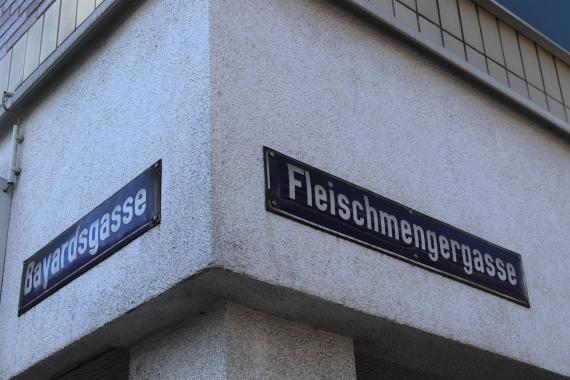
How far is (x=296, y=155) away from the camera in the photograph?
4598 mm

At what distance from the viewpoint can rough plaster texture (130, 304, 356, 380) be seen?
404 centimetres

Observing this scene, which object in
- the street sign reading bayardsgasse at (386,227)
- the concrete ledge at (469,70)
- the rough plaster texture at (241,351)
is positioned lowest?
the rough plaster texture at (241,351)

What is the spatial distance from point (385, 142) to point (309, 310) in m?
1.35

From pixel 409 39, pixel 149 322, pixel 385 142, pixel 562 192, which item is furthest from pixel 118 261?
pixel 562 192

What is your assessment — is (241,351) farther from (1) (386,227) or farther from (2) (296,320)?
(1) (386,227)

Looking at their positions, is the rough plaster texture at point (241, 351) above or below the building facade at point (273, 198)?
below

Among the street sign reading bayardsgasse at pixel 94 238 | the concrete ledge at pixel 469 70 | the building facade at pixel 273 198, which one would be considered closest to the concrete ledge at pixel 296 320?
the building facade at pixel 273 198

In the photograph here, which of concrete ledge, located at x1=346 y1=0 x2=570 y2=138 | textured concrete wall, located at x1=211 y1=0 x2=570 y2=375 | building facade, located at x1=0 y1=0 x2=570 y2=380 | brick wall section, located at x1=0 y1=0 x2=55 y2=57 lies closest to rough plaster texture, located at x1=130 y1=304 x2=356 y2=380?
building facade, located at x1=0 y1=0 x2=570 y2=380

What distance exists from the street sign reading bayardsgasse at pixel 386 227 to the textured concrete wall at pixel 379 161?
7 centimetres

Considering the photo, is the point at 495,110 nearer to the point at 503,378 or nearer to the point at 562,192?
the point at 562,192

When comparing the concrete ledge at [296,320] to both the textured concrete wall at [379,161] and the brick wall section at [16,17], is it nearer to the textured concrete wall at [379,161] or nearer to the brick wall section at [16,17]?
the textured concrete wall at [379,161]

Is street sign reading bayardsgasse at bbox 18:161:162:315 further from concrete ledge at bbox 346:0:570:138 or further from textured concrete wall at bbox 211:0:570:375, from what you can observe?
concrete ledge at bbox 346:0:570:138

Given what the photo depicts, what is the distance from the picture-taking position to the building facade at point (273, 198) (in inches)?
167

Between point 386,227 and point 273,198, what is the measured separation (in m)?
0.86
